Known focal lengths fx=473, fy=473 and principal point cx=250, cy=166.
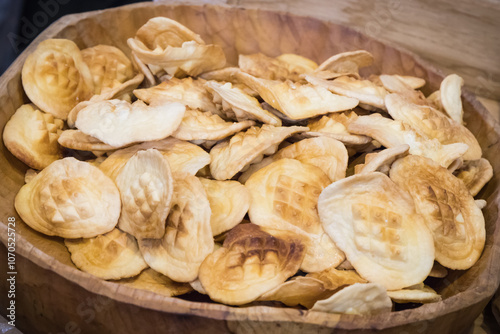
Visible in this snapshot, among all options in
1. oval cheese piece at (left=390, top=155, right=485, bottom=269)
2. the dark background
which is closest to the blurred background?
the dark background

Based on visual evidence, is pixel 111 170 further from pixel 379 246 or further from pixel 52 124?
pixel 379 246

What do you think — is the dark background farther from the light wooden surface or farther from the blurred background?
the light wooden surface

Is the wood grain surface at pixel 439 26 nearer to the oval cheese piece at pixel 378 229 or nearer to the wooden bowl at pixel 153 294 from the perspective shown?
the wooden bowl at pixel 153 294

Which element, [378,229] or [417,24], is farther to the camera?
[417,24]

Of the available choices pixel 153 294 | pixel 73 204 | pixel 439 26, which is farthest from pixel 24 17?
pixel 439 26

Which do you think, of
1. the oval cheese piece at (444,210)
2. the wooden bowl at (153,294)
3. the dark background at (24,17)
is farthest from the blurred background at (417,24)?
the oval cheese piece at (444,210)

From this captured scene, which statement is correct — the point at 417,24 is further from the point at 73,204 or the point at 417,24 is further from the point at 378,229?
the point at 73,204
